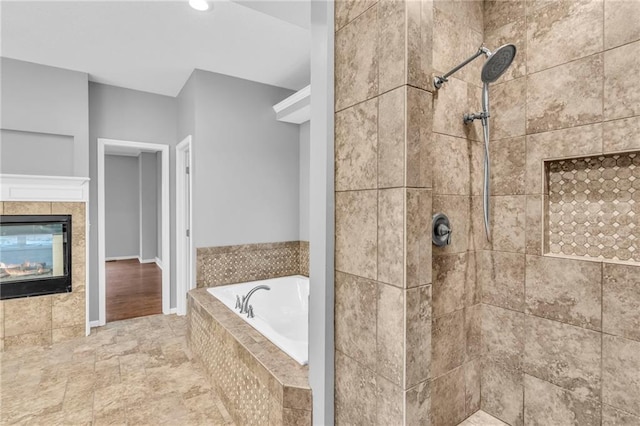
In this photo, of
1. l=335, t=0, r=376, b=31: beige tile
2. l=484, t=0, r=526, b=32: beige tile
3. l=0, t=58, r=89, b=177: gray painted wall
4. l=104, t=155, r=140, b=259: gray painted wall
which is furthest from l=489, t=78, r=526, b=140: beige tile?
l=104, t=155, r=140, b=259: gray painted wall

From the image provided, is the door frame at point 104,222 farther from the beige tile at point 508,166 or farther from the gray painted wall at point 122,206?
the gray painted wall at point 122,206

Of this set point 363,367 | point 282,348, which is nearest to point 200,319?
point 282,348

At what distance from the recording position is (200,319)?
8.93 ft

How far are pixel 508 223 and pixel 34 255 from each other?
395 cm

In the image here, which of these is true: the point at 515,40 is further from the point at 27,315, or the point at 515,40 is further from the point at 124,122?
the point at 27,315

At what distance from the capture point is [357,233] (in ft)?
4.05

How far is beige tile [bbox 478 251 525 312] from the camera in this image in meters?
1.46

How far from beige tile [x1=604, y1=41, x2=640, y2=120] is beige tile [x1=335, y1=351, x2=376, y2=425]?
1250mm

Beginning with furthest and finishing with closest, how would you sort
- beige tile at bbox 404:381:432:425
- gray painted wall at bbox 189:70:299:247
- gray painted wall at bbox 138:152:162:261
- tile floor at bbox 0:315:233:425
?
1. gray painted wall at bbox 138:152:162:261
2. gray painted wall at bbox 189:70:299:247
3. tile floor at bbox 0:315:233:425
4. beige tile at bbox 404:381:432:425

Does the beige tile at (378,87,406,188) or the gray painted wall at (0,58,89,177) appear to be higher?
the gray painted wall at (0,58,89,177)

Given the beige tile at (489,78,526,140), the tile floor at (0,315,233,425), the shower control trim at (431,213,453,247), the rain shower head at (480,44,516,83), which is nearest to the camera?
the rain shower head at (480,44,516,83)

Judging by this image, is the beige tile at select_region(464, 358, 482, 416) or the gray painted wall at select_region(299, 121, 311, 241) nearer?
the beige tile at select_region(464, 358, 482, 416)

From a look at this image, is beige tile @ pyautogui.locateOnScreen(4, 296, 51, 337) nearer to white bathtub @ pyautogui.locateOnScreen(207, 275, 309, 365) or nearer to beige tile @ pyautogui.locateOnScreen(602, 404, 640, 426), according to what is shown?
white bathtub @ pyautogui.locateOnScreen(207, 275, 309, 365)

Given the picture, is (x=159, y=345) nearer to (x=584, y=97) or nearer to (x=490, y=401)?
(x=490, y=401)
